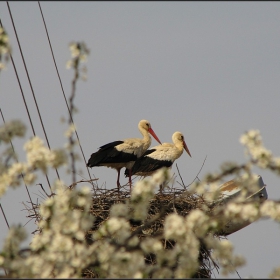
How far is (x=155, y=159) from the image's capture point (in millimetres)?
14586

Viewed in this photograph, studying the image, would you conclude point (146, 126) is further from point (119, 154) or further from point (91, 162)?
point (91, 162)

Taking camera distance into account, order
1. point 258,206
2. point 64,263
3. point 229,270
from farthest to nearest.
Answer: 1. point 229,270
2. point 258,206
3. point 64,263

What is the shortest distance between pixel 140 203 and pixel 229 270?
3.40 ft

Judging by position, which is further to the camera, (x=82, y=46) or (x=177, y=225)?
(x=82, y=46)

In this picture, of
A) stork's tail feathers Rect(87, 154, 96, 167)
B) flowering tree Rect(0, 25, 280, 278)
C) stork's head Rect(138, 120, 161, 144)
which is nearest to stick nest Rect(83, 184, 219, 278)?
stork's tail feathers Rect(87, 154, 96, 167)

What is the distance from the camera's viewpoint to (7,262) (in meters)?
5.72

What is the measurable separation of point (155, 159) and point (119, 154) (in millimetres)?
835

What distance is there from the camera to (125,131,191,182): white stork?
47.8 feet

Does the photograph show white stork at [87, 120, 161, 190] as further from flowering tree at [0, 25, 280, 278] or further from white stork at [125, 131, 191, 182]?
flowering tree at [0, 25, 280, 278]

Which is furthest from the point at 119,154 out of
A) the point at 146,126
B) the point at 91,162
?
the point at 146,126

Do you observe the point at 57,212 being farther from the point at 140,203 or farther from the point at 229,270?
the point at 229,270

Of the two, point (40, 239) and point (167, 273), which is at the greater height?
point (40, 239)

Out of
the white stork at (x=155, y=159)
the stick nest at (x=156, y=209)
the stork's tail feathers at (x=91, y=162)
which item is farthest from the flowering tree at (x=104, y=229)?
the white stork at (x=155, y=159)

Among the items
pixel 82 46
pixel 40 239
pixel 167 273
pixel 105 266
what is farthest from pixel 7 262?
pixel 82 46
